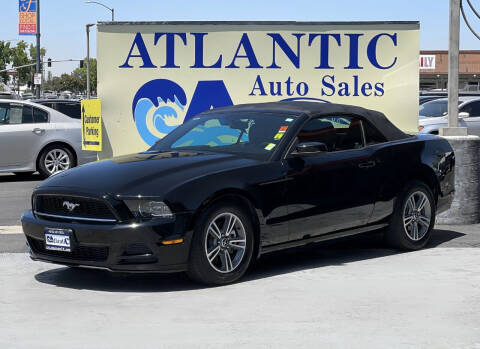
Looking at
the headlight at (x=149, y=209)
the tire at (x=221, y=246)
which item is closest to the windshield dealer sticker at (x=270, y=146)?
the tire at (x=221, y=246)

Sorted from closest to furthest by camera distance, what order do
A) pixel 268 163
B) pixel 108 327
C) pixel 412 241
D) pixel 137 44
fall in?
pixel 108 327 < pixel 268 163 < pixel 412 241 < pixel 137 44

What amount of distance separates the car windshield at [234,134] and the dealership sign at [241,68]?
3.56m

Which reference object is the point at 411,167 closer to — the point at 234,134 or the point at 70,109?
the point at 234,134

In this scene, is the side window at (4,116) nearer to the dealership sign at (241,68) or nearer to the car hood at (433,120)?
the dealership sign at (241,68)

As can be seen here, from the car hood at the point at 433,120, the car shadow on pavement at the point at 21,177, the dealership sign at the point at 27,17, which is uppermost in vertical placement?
the dealership sign at the point at 27,17

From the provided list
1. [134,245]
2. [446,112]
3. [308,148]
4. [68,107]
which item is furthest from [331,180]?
[446,112]

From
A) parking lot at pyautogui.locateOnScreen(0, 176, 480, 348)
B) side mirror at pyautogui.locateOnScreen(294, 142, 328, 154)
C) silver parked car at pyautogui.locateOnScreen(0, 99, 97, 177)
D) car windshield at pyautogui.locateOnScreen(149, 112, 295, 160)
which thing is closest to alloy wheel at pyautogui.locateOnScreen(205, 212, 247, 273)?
parking lot at pyautogui.locateOnScreen(0, 176, 480, 348)

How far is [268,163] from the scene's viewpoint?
728 centimetres

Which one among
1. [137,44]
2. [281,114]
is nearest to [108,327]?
[281,114]

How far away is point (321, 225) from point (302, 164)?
55cm

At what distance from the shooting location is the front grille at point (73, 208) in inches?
Answer: 260

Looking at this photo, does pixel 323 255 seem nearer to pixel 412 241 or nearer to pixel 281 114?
pixel 412 241

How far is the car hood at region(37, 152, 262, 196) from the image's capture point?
6.63m

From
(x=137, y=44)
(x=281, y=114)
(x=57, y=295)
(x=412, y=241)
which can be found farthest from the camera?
(x=137, y=44)
